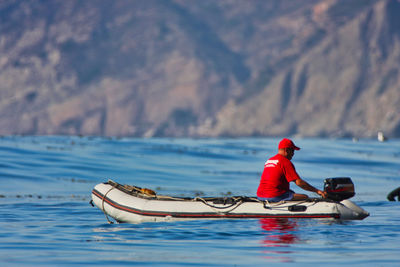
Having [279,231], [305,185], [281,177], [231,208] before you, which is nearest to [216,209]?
[231,208]

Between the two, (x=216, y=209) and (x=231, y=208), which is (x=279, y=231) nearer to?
(x=231, y=208)

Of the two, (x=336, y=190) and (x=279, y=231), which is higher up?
(x=336, y=190)

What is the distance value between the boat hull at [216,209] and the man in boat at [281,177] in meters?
0.26

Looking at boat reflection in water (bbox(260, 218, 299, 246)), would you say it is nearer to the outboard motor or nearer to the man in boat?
the man in boat

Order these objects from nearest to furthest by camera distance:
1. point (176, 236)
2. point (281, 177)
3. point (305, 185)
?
point (176, 236)
point (305, 185)
point (281, 177)

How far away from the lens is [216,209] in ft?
55.4

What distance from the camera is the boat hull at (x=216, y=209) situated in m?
16.6

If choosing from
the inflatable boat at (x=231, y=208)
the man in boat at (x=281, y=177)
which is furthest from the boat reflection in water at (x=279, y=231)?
the man in boat at (x=281, y=177)

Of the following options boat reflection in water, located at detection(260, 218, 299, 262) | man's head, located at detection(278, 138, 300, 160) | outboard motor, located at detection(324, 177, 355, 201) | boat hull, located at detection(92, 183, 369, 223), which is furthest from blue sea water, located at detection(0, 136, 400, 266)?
man's head, located at detection(278, 138, 300, 160)

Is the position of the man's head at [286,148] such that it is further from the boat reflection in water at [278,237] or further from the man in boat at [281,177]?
the boat reflection in water at [278,237]

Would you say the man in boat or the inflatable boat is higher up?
the man in boat

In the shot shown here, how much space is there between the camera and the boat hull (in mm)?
16625

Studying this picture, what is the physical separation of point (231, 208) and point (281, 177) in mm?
1359

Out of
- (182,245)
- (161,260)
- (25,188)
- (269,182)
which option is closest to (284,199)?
(269,182)
